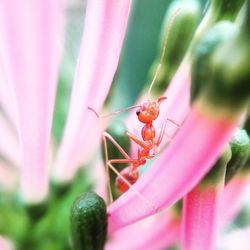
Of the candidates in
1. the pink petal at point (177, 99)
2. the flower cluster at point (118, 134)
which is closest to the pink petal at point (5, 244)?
the flower cluster at point (118, 134)

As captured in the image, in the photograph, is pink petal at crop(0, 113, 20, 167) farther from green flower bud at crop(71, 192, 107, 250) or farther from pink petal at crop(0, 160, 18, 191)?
green flower bud at crop(71, 192, 107, 250)

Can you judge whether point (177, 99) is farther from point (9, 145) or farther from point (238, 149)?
point (9, 145)

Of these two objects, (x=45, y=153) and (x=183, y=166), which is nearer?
(x=183, y=166)

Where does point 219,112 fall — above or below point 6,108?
above

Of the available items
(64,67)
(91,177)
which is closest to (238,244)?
(91,177)

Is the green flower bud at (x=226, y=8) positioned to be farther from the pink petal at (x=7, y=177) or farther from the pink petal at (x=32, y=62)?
the pink petal at (x=7, y=177)

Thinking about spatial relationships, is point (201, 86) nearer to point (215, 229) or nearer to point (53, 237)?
point (215, 229)

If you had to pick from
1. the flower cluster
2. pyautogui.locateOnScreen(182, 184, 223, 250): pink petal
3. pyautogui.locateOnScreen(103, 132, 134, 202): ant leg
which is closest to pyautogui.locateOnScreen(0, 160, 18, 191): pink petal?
the flower cluster
